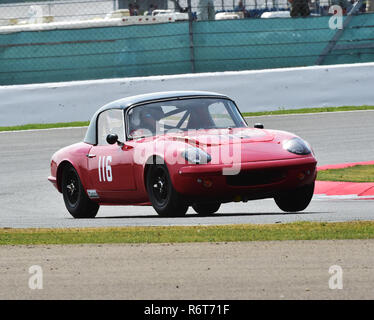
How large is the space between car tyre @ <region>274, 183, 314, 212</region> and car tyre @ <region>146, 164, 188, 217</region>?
1.04 metres

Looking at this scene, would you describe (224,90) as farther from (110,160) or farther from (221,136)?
(221,136)

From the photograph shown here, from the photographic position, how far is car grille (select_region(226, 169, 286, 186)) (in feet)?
29.7

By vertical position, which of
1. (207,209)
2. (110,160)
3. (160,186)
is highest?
(110,160)

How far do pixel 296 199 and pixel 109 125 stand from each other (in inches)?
87.0

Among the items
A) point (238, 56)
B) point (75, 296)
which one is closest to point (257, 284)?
point (75, 296)

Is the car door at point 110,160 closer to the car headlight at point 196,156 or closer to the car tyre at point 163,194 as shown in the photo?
the car tyre at point 163,194

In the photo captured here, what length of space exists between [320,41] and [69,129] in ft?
17.7

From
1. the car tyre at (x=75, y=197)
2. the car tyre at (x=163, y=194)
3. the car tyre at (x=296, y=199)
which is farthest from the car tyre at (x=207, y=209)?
the car tyre at (x=75, y=197)

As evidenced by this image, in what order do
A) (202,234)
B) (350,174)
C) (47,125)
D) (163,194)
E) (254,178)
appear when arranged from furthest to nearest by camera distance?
(47,125) < (350,174) < (163,194) < (254,178) < (202,234)

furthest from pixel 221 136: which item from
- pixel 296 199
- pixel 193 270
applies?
pixel 193 270

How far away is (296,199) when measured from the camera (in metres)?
9.90

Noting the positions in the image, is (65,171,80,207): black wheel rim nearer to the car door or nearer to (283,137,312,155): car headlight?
the car door

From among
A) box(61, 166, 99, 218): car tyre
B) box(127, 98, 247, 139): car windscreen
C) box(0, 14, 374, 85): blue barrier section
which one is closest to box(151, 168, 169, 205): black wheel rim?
box(127, 98, 247, 139): car windscreen
